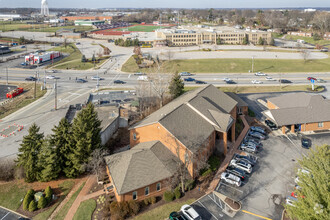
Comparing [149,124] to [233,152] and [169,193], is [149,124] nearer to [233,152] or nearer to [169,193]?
[169,193]

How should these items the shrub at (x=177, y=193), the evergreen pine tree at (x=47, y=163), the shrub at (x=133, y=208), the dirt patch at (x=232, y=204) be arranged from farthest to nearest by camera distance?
1. the evergreen pine tree at (x=47, y=163)
2. the shrub at (x=177, y=193)
3. the dirt patch at (x=232, y=204)
4. the shrub at (x=133, y=208)

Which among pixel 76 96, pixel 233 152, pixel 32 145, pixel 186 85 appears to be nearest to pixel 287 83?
pixel 186 85

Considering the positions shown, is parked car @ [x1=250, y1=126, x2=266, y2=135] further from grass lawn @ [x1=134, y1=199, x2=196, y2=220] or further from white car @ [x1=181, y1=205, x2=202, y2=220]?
white car @ [x1=181, y1=205, x2=202, y2=220]

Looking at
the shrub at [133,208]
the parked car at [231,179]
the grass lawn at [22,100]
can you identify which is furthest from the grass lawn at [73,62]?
the shrub at [133,208]

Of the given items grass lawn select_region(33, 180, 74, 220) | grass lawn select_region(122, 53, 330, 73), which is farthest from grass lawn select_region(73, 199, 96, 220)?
grass lawn select_region(122, 53, 330, 73)

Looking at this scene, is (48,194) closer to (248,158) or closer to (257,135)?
(248,158)

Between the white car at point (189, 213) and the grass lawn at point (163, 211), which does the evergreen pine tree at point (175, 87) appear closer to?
the grass lawn at point (163, 211)
